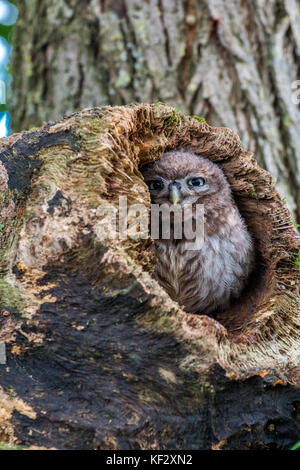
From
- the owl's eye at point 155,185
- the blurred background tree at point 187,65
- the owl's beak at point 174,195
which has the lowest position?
the owl's beak at point 174,195

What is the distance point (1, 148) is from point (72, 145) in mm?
470

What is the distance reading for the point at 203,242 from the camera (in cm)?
338

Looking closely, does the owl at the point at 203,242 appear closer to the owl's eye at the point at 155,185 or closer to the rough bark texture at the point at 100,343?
the owl's eye at the point at 155,185

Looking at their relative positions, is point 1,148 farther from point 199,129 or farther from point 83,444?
point 83,444

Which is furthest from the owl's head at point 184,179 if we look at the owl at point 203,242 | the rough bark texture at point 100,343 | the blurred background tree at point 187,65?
the rough bark texture at point 100,343

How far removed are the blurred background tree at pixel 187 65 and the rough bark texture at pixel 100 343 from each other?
1.58 meters

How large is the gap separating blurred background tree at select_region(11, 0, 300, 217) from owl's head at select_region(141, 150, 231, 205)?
682 mm

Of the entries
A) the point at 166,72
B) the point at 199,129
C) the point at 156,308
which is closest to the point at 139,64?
the point at 166,72

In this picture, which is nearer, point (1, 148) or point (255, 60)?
point (1, 148)

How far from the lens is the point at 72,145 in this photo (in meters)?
2.35

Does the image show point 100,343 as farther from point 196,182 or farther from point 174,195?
point 196,182

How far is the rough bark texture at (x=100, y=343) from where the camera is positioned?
2.03 meters

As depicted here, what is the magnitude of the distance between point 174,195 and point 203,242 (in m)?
0.40

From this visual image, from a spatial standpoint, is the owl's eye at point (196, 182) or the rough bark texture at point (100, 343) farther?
the owl's eye at point (196, 182)
